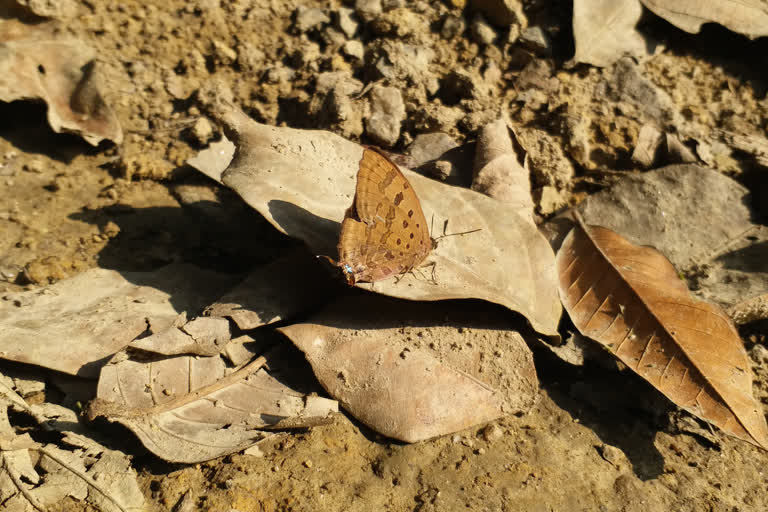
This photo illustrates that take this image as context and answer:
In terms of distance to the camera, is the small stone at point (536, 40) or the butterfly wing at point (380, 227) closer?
the butterfly wing at point (380, 227)

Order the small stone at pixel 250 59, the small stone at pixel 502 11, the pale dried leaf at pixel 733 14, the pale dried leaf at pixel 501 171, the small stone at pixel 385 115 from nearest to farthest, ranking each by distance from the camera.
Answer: the pale dried leaf at pixel 501 171, the small stone at pixel 385 115, the pale dried leaf at pixel 733 14, the small stone at pixel 502 11, the small stone at pixel 250 59

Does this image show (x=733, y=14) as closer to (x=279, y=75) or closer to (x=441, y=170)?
(x=441, y=170)

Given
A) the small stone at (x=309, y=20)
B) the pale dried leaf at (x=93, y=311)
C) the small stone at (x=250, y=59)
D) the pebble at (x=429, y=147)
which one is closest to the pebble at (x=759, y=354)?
the pebble at (x=429, y=147)

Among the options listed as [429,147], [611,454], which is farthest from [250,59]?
[611,454]

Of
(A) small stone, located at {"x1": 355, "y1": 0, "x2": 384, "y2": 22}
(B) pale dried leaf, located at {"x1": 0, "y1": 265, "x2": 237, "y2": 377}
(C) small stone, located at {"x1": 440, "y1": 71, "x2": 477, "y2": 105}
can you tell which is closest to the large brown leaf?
(C) small stone, located at {"x1": 440, "y1": 71, "x2": 477, "y2": 105}

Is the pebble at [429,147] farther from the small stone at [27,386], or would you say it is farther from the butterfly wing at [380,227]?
the small stone at [27,386]

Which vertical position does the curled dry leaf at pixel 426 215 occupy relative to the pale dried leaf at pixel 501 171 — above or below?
below

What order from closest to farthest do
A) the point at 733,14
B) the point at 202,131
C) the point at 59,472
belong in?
the point at 59,472
the point at 733,14
the point at 202,131

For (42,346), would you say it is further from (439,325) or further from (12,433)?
(439,325)
